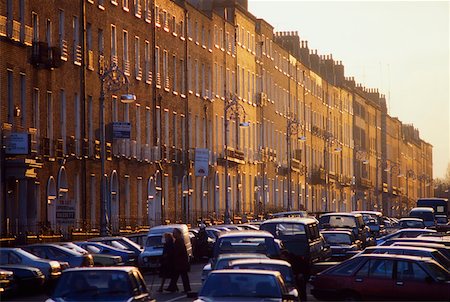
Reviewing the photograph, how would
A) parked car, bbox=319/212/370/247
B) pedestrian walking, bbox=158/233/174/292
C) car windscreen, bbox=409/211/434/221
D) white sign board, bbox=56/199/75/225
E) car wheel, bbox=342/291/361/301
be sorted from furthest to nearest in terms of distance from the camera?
car windscreen, bbox=409/211/434/221 < parked car, bbox=319/212/370/247 < white sign board, bbox=56/199/75/225 < pedestrian walking, bbox=158/233/174/292 < car wheel, bbox=342/291/361/301

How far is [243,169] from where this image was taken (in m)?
106

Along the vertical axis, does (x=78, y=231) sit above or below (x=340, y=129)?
below

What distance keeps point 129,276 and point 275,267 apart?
4202mm

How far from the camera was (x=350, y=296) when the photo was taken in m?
31.2

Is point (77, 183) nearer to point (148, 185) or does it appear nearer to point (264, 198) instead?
point (148, 185)

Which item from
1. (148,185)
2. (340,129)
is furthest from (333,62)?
(148,185)

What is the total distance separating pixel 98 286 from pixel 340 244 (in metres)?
26.8

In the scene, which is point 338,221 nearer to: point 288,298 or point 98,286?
point 288,298

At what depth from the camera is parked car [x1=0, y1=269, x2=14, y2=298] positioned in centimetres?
3550

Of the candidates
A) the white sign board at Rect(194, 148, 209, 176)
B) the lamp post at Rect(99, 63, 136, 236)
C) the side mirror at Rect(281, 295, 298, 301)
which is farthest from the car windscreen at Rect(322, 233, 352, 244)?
the white sign board at Rect(194, 148, 209, 176)

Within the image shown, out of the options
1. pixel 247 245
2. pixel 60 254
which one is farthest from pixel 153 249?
pixel 247 245

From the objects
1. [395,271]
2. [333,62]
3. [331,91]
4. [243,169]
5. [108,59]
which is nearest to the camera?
[395,271]

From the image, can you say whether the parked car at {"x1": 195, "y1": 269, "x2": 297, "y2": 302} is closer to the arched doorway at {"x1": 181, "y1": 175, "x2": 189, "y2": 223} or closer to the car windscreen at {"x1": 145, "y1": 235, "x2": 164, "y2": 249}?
the car windscreen at {"x1": 145, "y1": 235, "x2": 164, "y2": 249}

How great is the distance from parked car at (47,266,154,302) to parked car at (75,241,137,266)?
2131 cm
